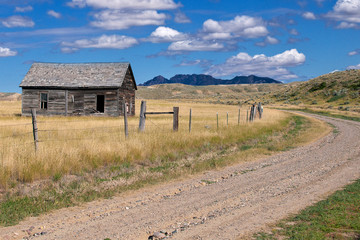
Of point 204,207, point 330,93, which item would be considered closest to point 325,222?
point 204,207

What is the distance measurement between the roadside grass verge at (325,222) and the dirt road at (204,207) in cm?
27

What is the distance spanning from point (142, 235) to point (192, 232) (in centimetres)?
77

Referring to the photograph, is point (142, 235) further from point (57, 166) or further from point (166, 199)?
point (57, 166)

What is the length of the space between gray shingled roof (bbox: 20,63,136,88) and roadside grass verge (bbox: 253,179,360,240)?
2656 centimetres

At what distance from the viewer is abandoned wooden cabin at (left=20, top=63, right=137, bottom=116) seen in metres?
32.1

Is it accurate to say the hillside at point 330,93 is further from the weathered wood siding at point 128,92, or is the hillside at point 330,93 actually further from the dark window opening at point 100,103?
the dark window opening at point 100,103

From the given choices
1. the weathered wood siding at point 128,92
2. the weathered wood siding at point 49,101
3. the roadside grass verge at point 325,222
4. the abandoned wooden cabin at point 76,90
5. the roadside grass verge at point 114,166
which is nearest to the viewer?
the roadside grass verge at point 325,222

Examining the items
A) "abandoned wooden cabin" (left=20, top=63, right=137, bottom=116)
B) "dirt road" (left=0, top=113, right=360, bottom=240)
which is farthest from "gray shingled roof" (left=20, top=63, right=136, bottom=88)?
"dirt road" (left=0, top=113, right=360, bottom=240)

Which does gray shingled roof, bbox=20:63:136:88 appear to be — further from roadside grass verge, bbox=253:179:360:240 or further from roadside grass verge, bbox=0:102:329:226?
roadside grass verge, bbox=253:179:360:240

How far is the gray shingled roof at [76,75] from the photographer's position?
32094 millimetres

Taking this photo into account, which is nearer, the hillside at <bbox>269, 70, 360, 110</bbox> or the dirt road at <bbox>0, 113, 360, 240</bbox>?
the dirt road at <bbox>0, 113, 360, 240</bbox>

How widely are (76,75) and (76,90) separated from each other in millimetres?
1860

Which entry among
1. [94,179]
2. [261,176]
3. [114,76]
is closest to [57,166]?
[94,179]

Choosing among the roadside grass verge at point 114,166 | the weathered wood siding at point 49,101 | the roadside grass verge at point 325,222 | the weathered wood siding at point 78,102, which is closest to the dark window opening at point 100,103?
the weathered wood siding at point 78,102
